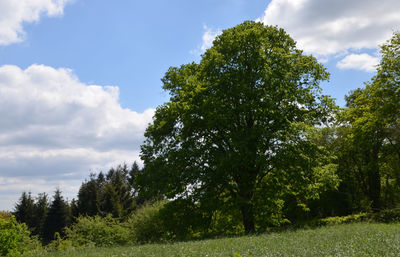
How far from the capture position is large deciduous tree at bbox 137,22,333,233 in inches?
928

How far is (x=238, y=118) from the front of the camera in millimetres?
25062

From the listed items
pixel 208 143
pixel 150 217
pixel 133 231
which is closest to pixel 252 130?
pixel 208 143

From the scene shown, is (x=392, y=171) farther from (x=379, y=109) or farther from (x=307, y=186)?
(x=307, y=186)

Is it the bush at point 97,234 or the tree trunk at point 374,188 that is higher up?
the tree trunk at point 374,188

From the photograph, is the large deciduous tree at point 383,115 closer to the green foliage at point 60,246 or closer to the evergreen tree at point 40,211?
the green foliage at point 60,246

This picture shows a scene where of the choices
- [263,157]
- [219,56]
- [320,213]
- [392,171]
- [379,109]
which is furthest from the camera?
[320,213]

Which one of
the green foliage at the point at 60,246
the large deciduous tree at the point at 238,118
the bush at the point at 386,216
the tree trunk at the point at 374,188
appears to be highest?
the large deciduous tree at the point at 238,118

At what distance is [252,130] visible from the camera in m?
22.9

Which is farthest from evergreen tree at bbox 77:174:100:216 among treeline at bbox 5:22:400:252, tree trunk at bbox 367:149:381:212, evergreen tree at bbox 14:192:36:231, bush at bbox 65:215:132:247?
tree trunk at bbox 367:149:381:212

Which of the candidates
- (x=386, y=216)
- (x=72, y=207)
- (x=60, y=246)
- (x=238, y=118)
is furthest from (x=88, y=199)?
(x=386, y=216)

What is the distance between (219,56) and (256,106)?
4.87 m

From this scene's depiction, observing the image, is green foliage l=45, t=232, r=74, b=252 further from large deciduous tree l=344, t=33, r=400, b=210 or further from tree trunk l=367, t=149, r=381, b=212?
tree trunk l=367, t=149, r=381, b=212

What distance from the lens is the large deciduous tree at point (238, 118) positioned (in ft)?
77.4

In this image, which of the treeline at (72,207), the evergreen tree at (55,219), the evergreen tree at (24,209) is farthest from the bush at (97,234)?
the evergreen tree at (24,209)
